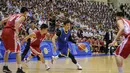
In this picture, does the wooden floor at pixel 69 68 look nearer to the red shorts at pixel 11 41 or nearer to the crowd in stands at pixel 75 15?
the red shorts at pixel 11 41

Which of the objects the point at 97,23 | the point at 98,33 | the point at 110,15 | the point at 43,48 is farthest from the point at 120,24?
the point at 110,15

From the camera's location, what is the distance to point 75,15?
28.4 metres

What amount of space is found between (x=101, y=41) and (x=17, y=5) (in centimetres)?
728

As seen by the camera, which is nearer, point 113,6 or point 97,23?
point 97,23

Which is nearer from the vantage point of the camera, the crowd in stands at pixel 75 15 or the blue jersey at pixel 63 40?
the blue jersey at pixel 63 40

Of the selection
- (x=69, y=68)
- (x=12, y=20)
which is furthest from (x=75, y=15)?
(x=12, y=20)

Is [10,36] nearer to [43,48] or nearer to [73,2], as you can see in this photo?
[43,48]

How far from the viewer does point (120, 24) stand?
303 inches

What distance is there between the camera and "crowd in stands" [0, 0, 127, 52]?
21.5m

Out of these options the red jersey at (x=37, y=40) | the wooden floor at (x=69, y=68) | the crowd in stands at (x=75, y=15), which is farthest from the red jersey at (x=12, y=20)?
the crowd in stands at (x=75, y=15)

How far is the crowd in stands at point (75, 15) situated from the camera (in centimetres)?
2150

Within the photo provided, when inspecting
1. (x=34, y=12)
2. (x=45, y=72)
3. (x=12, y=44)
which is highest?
(x=34, y=12)

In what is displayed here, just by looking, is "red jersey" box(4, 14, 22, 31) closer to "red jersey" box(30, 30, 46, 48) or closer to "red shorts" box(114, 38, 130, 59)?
"red jersey" box(30, 30, 46, 48)

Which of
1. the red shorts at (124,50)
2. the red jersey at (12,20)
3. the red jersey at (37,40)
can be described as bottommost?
the red shorts at (124,50)
